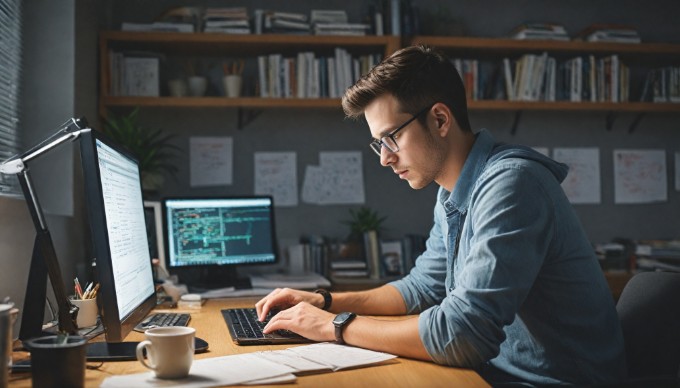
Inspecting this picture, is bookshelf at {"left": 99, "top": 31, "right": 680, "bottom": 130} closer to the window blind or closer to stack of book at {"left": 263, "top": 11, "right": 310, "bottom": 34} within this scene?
stack of book at {"left": 263, "top": 11, "right": 310, "bottom": 34}

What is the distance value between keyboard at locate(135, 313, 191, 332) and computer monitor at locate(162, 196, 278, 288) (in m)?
0.88

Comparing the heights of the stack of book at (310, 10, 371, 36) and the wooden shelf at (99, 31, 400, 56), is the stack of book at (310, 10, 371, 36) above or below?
above

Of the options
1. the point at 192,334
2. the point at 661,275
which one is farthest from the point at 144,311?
the point at 661,275

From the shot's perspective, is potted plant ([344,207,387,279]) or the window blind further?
potted plant ([344,207,387,279])

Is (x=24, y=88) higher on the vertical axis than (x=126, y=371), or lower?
higher

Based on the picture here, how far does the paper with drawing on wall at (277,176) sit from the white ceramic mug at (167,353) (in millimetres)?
2178

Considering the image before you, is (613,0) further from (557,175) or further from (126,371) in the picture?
(126,371)

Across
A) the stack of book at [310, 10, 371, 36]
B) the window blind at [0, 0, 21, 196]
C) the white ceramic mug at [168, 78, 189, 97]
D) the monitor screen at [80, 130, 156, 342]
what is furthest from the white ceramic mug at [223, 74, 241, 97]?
the monitor screen at [80, 130, 156, 342]

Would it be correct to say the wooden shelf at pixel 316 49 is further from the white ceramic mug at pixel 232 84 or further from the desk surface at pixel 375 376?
the desk surface at pixel 375 376

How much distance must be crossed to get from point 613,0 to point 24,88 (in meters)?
2.93

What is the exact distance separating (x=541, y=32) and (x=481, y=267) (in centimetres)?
231

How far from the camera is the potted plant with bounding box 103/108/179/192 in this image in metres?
2.66

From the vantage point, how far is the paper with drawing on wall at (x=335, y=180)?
10.4 ft

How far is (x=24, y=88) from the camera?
7.06 feet
